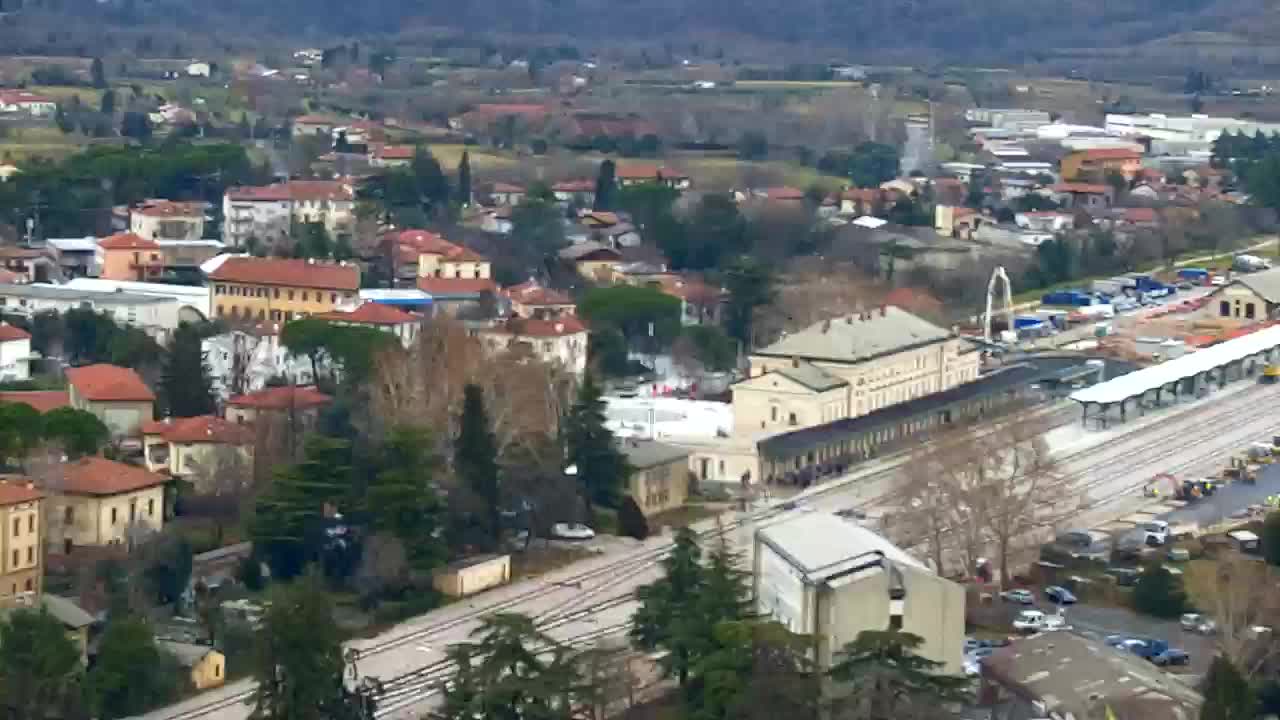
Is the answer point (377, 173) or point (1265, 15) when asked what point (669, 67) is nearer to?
point (1265, 15)

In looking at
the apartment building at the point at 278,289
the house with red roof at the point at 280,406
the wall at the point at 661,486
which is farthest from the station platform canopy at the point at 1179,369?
the apartment building at the point at 278,289

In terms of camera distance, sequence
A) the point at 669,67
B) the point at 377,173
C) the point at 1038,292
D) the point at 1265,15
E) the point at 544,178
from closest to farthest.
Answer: the point at 1038,292, the point at 377,173, the point at 544,178, the point at 669,67, the point at 1265,15

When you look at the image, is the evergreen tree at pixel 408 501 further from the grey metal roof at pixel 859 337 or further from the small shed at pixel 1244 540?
Result: the grey metal roof at pixel 859 337

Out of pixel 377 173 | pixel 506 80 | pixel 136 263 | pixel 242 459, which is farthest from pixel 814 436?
pixel 506 80

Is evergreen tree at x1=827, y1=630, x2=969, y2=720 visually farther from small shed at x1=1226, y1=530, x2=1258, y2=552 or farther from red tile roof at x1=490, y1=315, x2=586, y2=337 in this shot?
red tile roof at x1=490, y1=315, x2=586, y2=337

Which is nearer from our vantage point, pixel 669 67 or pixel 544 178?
pixel 544 178

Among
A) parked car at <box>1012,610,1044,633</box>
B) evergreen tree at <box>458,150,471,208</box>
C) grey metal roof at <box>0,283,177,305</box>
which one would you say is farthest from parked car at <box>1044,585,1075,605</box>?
evergreen tree at <box>458,150,471,208</box>
